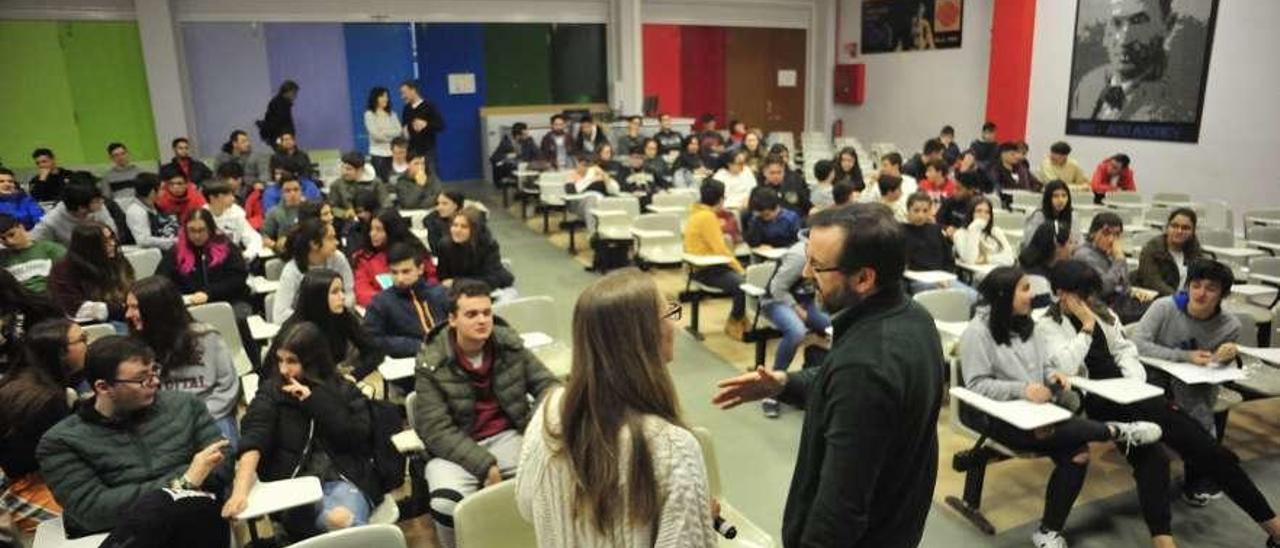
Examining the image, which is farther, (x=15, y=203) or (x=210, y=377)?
(x=15, y=203)

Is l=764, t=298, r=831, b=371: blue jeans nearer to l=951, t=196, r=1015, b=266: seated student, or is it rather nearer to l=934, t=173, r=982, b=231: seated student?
l=951, t=196, r=1015, b=266: seated student

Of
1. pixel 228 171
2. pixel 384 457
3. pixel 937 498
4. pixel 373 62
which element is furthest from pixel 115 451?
pixel 373 62

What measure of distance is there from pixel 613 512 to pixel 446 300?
307 cm

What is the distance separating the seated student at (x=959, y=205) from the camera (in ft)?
21.1

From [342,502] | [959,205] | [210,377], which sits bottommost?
[342,502]

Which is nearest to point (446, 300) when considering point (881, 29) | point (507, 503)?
point (507, 503)

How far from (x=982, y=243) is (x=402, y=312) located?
399 cm

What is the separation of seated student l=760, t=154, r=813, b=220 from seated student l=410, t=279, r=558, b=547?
4.75m

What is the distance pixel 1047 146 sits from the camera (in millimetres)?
11039

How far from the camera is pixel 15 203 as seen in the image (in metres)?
6.41

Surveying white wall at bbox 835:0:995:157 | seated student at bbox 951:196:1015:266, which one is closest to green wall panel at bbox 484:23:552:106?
white wall at bbox 835:0:995:157

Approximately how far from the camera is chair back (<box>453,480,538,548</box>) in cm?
222

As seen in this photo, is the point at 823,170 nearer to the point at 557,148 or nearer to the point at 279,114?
the point at 557,148

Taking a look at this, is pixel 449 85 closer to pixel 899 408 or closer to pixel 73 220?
pixel 73 220
